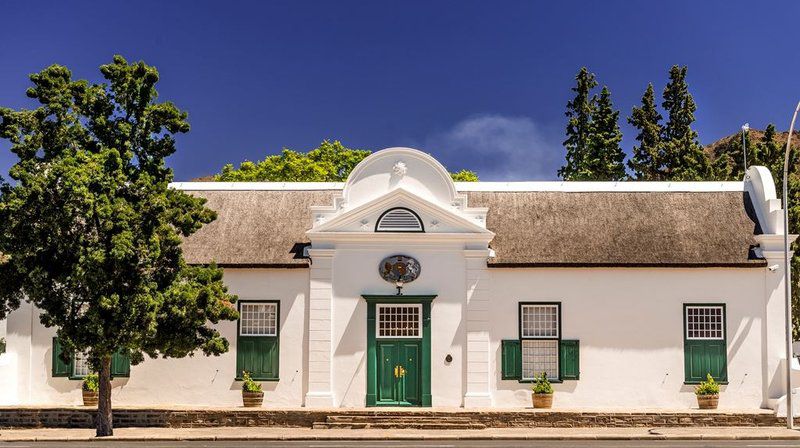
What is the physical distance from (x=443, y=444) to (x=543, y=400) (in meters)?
5.88

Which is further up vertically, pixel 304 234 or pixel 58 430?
pixel 304 234

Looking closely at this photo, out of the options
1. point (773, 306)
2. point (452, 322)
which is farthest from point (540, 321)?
point (773, 306)

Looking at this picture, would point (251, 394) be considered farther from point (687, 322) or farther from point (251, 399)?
point (687, 322)

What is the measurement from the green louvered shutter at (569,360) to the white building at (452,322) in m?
0.05

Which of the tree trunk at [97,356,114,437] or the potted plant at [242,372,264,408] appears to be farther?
the potted plant at [242,372,264,408]

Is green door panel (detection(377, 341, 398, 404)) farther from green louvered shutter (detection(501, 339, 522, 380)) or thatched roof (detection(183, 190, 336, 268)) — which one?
thatched roof (detection(183, 190, 336, 268))

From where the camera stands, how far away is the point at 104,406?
25.7m

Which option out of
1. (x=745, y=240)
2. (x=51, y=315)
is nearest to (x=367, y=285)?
(x=51, y=315)

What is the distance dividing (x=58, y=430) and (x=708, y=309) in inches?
739

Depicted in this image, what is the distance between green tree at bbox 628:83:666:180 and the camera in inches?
2200

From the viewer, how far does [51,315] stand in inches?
984

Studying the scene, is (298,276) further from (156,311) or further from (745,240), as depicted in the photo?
(745,240)

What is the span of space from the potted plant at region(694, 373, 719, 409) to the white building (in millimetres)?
640

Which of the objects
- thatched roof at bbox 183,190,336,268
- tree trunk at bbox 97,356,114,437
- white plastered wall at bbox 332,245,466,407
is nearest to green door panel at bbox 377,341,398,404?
white plastered wall at bbox 332,245,466,407
